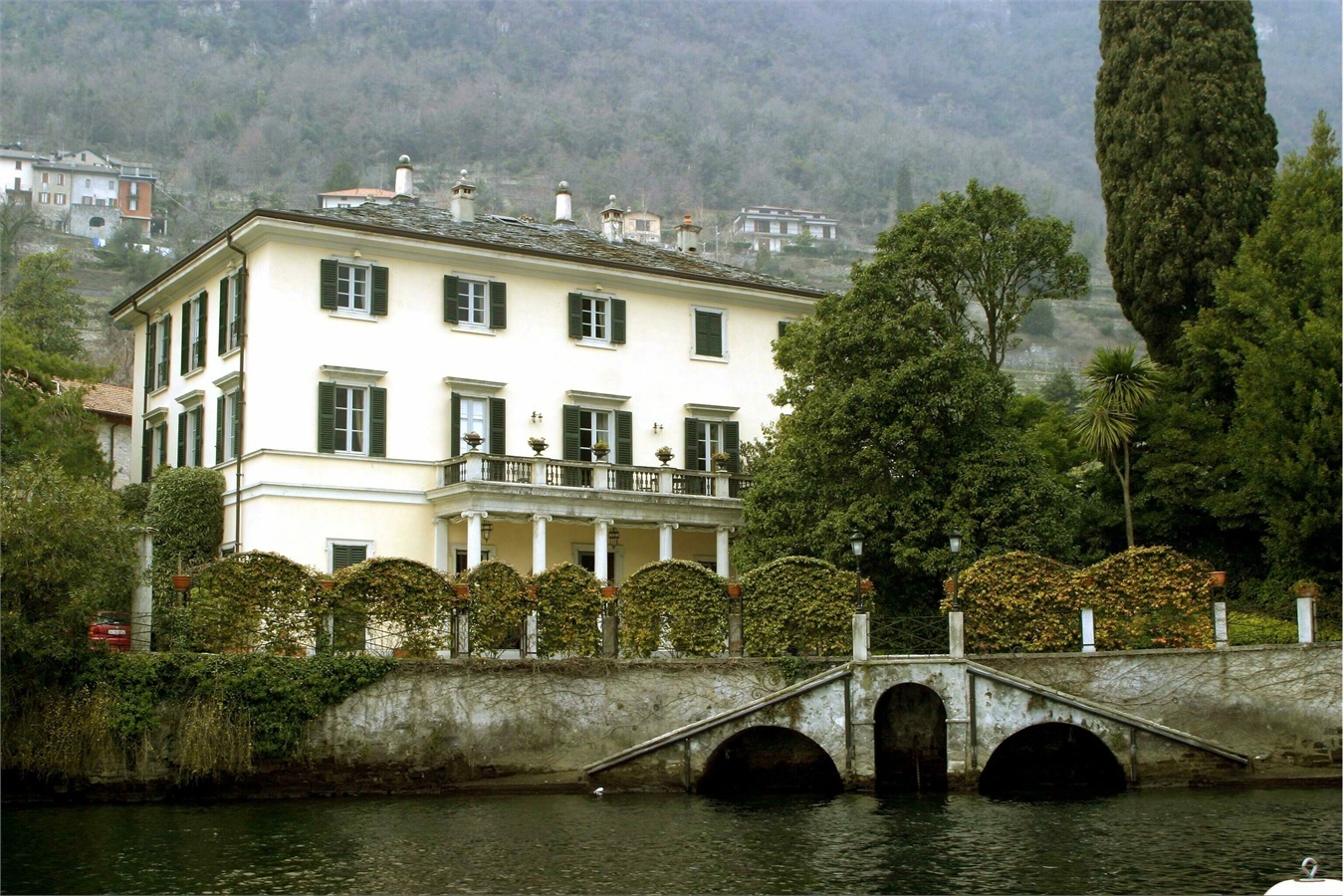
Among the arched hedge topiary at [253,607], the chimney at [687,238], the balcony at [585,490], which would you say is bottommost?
the arched hedge topiary at [253,607]

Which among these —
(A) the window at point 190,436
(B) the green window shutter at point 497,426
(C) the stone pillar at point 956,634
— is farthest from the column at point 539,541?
(C) the stone pillar at point 956,634

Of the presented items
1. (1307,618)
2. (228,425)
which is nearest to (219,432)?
(228,425)

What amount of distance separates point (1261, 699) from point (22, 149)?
140741 mm

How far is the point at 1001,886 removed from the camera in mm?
18469

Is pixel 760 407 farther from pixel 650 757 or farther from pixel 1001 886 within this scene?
pixel 1001 886

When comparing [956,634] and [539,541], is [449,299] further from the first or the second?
[956,634]

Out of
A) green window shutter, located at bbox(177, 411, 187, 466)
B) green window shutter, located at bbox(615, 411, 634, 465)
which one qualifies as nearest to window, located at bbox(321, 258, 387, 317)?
green window shutter, located at bbox(177, 411, 187, 466)

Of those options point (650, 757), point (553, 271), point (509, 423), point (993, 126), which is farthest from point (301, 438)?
point (993, 126)

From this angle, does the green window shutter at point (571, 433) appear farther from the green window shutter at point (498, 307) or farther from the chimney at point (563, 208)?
the chimney at point (563, 208)

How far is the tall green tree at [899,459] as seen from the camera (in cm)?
3294

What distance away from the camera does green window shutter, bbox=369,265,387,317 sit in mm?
38000

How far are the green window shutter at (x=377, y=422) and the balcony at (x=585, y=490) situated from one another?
5.27 feet

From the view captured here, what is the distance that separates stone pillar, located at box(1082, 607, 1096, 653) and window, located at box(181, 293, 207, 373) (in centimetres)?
2423

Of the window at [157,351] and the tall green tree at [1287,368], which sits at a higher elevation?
the window at [157,351]
